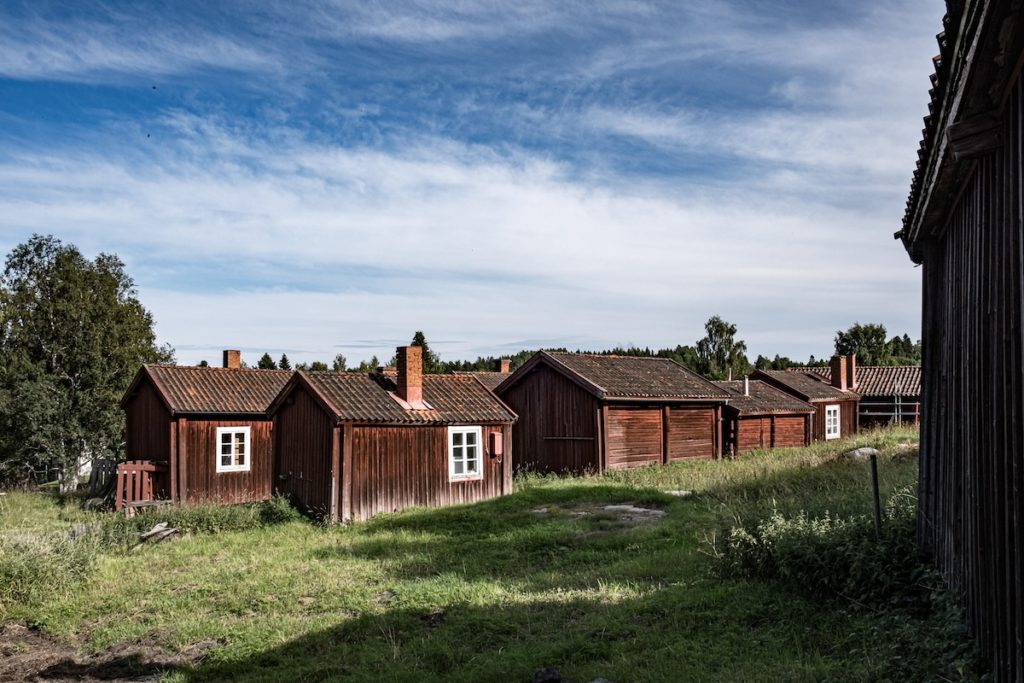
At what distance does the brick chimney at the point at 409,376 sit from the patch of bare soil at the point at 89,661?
11.2 metres

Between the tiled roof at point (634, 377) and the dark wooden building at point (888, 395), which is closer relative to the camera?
the tiled roof at point (634, 377)

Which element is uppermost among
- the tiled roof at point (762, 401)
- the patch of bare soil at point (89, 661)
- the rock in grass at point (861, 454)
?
the tiled roof at point (762, 401)

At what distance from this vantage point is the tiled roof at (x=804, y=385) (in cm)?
4000

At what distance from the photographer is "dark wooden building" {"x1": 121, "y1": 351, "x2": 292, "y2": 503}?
22.6 metres

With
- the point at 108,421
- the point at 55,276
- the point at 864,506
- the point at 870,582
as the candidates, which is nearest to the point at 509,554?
the point at 864,506

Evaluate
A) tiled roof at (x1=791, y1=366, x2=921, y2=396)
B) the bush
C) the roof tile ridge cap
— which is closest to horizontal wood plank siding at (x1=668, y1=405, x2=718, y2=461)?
the roof tile ridge cap

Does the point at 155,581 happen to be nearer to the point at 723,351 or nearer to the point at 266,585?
the point at 266,585

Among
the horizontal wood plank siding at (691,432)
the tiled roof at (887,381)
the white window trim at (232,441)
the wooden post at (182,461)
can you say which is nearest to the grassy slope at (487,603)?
the wooden post at (182,461)

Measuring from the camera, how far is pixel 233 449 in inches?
935

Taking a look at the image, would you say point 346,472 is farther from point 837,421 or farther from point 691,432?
point 837,421

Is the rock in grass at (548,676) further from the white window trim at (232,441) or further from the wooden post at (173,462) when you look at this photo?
the white window trim at (232,441)

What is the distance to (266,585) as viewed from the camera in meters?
12.3

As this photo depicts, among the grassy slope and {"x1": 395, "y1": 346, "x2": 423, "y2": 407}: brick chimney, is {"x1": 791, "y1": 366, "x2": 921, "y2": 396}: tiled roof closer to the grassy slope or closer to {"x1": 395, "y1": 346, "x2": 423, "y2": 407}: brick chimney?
the grassy slope

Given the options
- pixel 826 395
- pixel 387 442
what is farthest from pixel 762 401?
pixel 387 442
